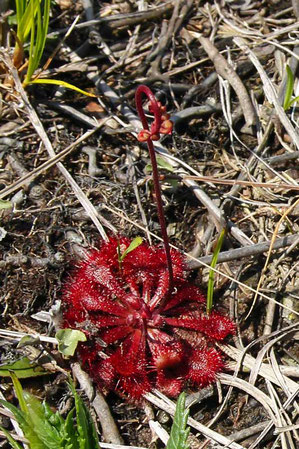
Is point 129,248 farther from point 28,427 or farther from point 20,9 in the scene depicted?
point 20,9

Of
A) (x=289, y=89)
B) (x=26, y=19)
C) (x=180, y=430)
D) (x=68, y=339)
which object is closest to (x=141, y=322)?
(x=68, y=339)

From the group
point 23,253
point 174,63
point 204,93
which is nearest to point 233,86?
point 204,93

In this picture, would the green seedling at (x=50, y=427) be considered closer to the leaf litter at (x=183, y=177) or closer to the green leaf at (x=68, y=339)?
the green leaf at (x=68, y=339)

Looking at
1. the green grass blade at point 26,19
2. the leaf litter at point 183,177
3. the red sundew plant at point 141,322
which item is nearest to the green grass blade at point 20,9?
the green grass blade at point 26,19

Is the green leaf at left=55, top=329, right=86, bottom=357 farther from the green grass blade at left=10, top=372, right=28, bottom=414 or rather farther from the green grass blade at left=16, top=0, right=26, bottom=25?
the green grass blade at left=16, top=0, right=26, bottom=25

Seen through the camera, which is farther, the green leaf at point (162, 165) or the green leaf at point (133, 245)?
the green leaf at point (162, 165)
